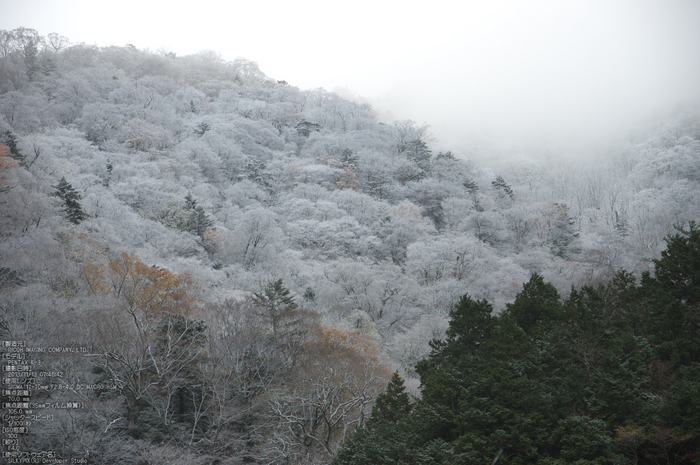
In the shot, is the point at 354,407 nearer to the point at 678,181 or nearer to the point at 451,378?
the point at 451,378

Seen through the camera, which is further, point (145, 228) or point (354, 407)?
point (145, 228)

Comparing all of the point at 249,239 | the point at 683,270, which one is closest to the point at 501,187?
the point at 249,239

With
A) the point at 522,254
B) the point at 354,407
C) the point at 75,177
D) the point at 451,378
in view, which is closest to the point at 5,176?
the point at 75,177

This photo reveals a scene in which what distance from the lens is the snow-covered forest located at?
16.0 m

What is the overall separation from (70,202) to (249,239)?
1205 centimetres

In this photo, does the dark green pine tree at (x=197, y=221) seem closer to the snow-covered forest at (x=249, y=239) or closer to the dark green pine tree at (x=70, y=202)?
the snow-covered forest at (x=249, y=239)

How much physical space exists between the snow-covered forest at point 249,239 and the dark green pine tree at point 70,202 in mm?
134

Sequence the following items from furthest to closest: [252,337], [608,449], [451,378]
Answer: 1. [252,337]
2. [451,378]
3. [608,449]

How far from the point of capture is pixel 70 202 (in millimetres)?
25891

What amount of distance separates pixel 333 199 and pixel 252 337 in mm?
24599

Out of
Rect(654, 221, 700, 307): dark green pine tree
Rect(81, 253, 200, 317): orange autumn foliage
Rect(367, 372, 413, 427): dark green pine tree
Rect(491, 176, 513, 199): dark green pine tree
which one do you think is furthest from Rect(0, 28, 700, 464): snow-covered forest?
Rect(654, 221, 700, 307): dark green pine tree

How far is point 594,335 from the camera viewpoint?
13.9 meters

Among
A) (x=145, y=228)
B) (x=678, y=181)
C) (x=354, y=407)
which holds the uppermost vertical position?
(x=678, y=181)

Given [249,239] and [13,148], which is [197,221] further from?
[13,148]
